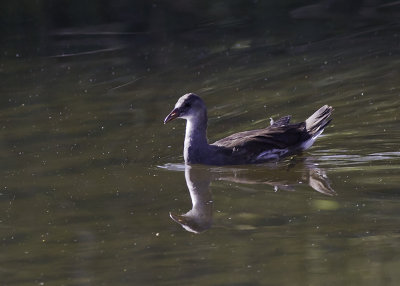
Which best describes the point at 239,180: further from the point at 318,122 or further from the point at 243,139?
the point at 318,122

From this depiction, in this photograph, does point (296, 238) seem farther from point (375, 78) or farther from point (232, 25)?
point (232, 25)

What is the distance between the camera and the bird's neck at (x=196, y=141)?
9.98 metres

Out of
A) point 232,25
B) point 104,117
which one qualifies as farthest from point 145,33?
point 104,117

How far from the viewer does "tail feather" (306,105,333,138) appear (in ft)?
33.6

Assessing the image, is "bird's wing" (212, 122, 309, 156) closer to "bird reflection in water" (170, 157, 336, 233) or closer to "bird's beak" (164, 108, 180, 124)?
"bird reflection in water" (170, 157, 336, 233)

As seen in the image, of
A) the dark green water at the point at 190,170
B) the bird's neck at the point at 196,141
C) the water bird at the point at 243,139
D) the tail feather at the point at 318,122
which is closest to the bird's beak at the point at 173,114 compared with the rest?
the water bird at the point at 243,139

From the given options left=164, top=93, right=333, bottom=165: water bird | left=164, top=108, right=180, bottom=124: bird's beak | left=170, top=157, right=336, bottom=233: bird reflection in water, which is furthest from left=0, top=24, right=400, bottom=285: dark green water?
left=164, top=108, right=180, bottom=124: bird's beak

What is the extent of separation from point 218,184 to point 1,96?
15.2ft

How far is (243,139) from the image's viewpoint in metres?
10.0

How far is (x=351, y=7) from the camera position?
16422mm

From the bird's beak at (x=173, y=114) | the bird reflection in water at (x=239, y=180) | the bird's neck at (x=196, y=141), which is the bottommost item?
the bird reflection in water at (x=239, y=180)

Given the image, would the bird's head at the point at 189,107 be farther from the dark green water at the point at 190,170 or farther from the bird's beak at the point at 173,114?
the dark green water at the point at 190,170

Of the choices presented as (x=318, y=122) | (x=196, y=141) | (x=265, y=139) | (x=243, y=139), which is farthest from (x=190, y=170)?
(x=318, y=122)

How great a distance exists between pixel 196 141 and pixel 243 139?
46cm
